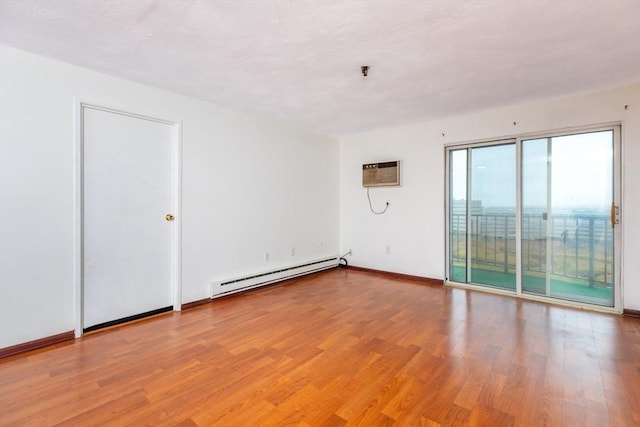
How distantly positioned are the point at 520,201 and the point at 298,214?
10.1 feet

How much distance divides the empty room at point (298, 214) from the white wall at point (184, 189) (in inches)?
0.7

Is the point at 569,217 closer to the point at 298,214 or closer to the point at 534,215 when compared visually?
the point at 534,215

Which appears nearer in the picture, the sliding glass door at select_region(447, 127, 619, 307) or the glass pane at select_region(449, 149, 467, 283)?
the sliding glass door at select_region(447, 127, 619, 307)

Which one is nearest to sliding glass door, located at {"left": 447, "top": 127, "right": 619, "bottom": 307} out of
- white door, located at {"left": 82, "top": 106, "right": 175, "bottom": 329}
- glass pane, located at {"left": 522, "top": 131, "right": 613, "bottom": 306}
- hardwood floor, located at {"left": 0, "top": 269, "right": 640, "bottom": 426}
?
glass pane, located at {"left": 522, "top": 131, "right": 613, "bottom": 306}

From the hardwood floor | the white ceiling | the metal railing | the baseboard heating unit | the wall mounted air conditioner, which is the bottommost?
the hardwood floor

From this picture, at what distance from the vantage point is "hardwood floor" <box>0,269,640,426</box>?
167 centimetres

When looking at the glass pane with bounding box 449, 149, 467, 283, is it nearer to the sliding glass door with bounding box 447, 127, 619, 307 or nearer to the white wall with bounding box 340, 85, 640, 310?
the sliding glass door with bounding box 447, 127, 619, 307

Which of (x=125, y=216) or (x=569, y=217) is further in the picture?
(x=569, y=217)

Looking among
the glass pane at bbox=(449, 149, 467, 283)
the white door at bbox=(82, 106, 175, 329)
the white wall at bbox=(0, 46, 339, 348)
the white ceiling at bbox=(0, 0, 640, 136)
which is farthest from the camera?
the glass pane at bbox=(449, 149, 467, 283)

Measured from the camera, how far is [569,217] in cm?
351

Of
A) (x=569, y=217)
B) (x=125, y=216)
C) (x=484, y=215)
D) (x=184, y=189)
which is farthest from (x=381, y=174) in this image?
(x=125, y=216)

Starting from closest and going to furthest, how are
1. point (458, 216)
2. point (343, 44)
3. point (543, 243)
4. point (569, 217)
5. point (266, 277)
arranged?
point (343, 44)
point (569, 217)
point (543, 243)
point (266, 277)
point (458, 216)

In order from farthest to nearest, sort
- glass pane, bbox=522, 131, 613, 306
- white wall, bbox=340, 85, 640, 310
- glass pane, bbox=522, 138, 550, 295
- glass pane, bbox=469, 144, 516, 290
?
glass pane, bbox=469, 144, 516, 290
glass pane, bbox=522, 138, 550, 295
glass pane, bbox=522, 131, 613, 306
white wall, bbox=340, 85, 640, 310

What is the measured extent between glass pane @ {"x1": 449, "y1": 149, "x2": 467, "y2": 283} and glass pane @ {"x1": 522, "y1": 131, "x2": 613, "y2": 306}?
0.72m
